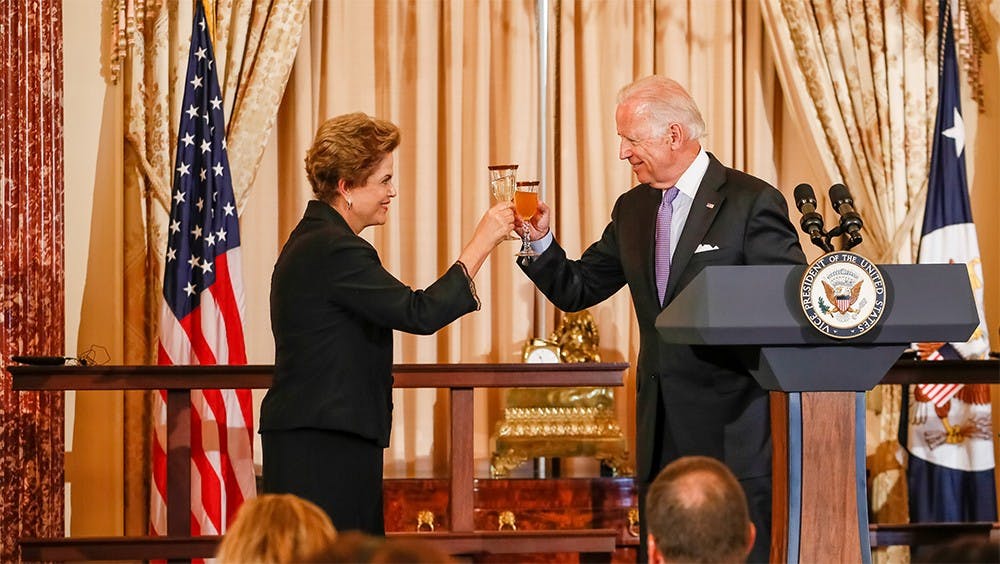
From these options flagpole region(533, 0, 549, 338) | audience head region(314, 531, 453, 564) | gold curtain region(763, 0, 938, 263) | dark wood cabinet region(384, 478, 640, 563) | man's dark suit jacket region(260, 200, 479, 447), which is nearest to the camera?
audience head region(314, 531, 453, 564)

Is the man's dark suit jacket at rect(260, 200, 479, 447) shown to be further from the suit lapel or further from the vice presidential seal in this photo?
the vice presidential seal

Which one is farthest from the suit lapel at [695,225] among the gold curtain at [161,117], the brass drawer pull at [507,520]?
the gold curtain at [161,117]

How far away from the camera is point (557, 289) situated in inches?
152

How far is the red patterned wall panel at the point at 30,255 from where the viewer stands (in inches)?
194

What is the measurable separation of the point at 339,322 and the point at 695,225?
0.99 metres

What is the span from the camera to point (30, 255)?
16.6ft

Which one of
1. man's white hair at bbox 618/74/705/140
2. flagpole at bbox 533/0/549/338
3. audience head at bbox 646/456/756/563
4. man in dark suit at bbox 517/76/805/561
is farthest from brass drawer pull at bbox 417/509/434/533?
audience head at bbox 646/456/756/563

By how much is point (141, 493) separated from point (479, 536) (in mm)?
2002

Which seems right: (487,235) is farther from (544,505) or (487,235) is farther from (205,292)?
(544,505)

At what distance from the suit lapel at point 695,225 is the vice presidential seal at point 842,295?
0.66 metres

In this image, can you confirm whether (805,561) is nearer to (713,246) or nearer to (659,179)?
(713,246)

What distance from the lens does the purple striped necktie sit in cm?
350

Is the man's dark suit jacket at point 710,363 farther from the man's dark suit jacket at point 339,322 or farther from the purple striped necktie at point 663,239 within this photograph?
the man's dark suit jacket at point 339,322

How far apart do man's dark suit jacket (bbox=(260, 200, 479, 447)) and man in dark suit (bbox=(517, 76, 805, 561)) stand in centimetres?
56
